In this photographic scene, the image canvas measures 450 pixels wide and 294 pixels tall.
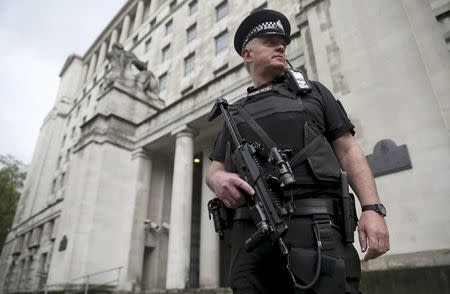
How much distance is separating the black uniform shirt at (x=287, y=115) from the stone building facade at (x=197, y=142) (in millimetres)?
4599

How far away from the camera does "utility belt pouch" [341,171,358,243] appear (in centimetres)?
169

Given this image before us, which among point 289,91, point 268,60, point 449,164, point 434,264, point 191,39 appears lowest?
point 434,264

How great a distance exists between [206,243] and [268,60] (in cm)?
1266

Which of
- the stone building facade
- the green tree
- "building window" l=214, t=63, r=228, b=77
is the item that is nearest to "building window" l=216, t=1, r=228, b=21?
the stone building facade

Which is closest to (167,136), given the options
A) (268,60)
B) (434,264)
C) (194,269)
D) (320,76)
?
(194,269)

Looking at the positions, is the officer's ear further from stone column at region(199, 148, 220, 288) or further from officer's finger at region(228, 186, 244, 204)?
stone column at region(199, 148, 220, 288)

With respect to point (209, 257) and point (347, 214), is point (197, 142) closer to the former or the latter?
point (209, 257)

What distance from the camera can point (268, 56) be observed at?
94.6 inches

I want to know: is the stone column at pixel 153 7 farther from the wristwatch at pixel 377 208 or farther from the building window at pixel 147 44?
the wristwatch at pixel 377 208

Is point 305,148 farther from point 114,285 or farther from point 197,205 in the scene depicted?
point 197,205

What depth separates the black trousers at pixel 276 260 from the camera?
5.26 ft

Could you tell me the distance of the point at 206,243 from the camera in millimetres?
13961

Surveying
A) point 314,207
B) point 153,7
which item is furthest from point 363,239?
point 153,7

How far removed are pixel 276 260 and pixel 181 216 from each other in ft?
38.5
